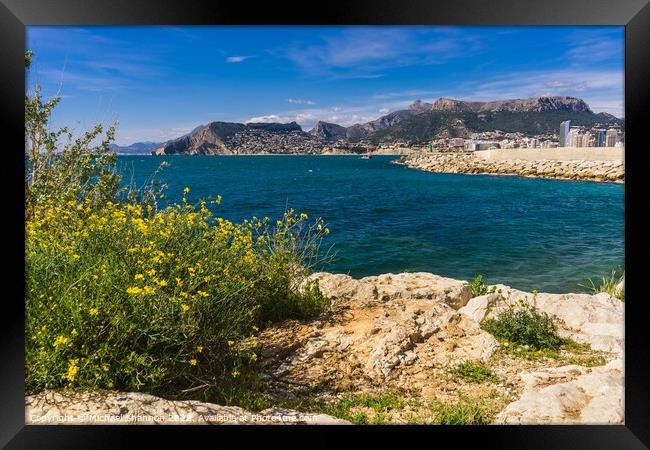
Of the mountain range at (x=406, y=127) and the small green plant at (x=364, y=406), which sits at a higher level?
the mountain range at (x=406, y=127)

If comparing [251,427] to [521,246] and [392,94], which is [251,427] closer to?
[392,94]

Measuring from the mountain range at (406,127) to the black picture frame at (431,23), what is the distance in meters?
8.99

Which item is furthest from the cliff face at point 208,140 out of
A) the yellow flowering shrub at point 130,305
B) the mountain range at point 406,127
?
the yellow flowering shrub at point 130,305

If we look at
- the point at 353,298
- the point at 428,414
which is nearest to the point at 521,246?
the point at 353,298

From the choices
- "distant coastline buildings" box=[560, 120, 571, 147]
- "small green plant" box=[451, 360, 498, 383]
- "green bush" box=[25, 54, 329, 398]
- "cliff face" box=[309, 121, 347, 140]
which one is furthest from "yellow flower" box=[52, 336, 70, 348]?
"distant coastline buildings" box=[560, 120, 571, 147]

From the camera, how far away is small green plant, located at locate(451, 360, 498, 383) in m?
3.31

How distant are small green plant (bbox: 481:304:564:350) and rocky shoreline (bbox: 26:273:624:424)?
0.38 ft

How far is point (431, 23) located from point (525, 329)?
269 centimetres

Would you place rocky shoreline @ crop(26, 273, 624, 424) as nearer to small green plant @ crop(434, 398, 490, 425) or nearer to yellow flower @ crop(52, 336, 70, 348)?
small green plant @ crop(434, 398, 490, 425)

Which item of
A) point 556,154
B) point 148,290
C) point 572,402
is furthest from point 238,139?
point 556,154

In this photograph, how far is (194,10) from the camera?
2.84 metres

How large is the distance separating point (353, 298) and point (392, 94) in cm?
531

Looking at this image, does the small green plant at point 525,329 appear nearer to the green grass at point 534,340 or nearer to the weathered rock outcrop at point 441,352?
the green grass at point 534,340

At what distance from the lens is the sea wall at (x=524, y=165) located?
23.7 m
